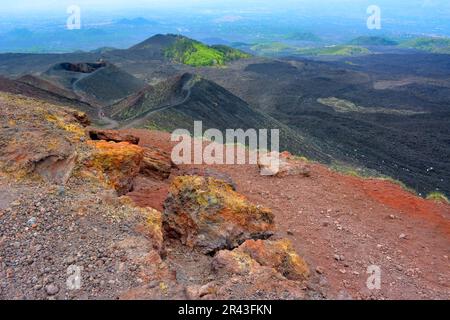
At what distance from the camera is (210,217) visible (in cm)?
714

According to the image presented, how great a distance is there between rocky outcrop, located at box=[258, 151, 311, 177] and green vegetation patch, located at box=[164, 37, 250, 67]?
241 ft

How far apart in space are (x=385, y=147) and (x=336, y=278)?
28653 mm

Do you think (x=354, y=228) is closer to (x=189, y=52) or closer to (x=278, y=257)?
(x=278, y=257)

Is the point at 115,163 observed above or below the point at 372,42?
below

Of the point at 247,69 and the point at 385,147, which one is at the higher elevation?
the point at 247,69

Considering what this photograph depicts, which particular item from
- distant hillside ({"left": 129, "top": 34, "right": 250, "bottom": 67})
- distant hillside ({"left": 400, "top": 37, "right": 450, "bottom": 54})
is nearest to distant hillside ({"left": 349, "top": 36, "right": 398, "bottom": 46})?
distant hillside ({"left": 400, "top": 37, "right": 450, "bottom": 54})

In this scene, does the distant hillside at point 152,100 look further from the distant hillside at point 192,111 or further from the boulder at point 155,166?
the boulder at point 155,166

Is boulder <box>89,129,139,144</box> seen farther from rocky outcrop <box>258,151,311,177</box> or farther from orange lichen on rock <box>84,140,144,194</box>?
rocky outcrop <box>258,151,311,177</box>

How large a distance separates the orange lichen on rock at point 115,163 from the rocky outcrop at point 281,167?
152 inches

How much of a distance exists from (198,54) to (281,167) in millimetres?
80140

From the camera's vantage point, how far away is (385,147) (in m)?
33.5

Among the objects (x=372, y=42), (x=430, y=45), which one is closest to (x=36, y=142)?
(x=430, y=45)
